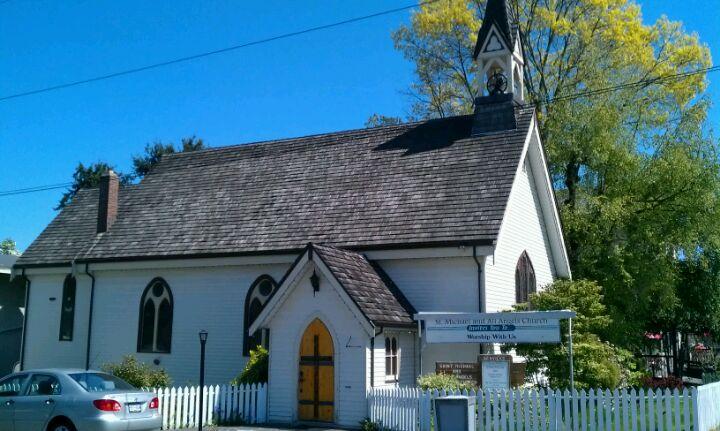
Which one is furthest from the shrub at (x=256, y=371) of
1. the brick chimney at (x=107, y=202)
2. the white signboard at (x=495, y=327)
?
the brick chimney at (x=107, y=202)

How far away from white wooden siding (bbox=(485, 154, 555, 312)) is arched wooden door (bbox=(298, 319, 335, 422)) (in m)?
4.68

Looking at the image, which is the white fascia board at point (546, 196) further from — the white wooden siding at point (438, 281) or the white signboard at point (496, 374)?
the white signboard at point (496, 374)

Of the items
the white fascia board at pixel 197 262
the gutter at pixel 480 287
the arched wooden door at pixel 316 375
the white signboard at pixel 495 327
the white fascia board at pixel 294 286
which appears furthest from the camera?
the white fascia board at pixel 197 262

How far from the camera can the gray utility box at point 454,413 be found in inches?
574

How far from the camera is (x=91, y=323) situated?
2675 centimetres

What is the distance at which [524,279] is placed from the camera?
2403 cm

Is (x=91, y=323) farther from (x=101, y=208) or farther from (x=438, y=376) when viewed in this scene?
(x=438, y=376)

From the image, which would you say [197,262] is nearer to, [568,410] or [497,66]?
[497,66]

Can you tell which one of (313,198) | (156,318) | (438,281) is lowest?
(156,318)

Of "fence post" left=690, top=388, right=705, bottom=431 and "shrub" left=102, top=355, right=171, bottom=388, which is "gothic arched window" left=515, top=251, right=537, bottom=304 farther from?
"shrub" left=102, top=355, right=171, bottom=388

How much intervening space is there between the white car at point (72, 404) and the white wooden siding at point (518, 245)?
31.9 ft

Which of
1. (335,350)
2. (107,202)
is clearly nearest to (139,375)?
(335,350)

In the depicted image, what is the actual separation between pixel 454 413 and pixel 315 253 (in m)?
5.49

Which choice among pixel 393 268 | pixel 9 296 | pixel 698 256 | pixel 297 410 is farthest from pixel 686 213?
pixel 9 296
